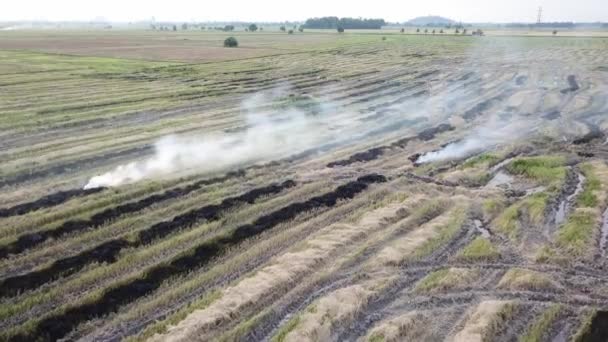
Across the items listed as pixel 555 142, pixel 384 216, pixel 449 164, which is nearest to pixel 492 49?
pixel 555 142

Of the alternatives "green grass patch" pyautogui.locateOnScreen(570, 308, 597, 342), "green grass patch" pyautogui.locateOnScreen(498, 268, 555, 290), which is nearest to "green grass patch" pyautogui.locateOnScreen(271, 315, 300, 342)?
"green grass patch" pyautogui.locateOnScreen(498, 268, 555, 290)

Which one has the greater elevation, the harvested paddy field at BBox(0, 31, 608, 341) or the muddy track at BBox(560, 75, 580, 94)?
the muddy track at BBox(560, 75, 580, 94)

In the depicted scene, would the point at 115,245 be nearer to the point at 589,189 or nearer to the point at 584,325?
the point at 584,325

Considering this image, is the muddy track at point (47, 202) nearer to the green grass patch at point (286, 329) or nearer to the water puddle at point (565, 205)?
the green grass patch at point (286, 329)

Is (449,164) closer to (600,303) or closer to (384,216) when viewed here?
(384,216)

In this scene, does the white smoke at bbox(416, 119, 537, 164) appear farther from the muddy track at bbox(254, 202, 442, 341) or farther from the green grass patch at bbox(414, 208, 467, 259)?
the muddy track at bbox(254, 202, 442, 341)

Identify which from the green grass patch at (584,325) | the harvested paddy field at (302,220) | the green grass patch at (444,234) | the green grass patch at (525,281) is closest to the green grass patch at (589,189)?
the harvested paddy field at (302,220)

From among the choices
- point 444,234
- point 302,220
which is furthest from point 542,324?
point 302,220
